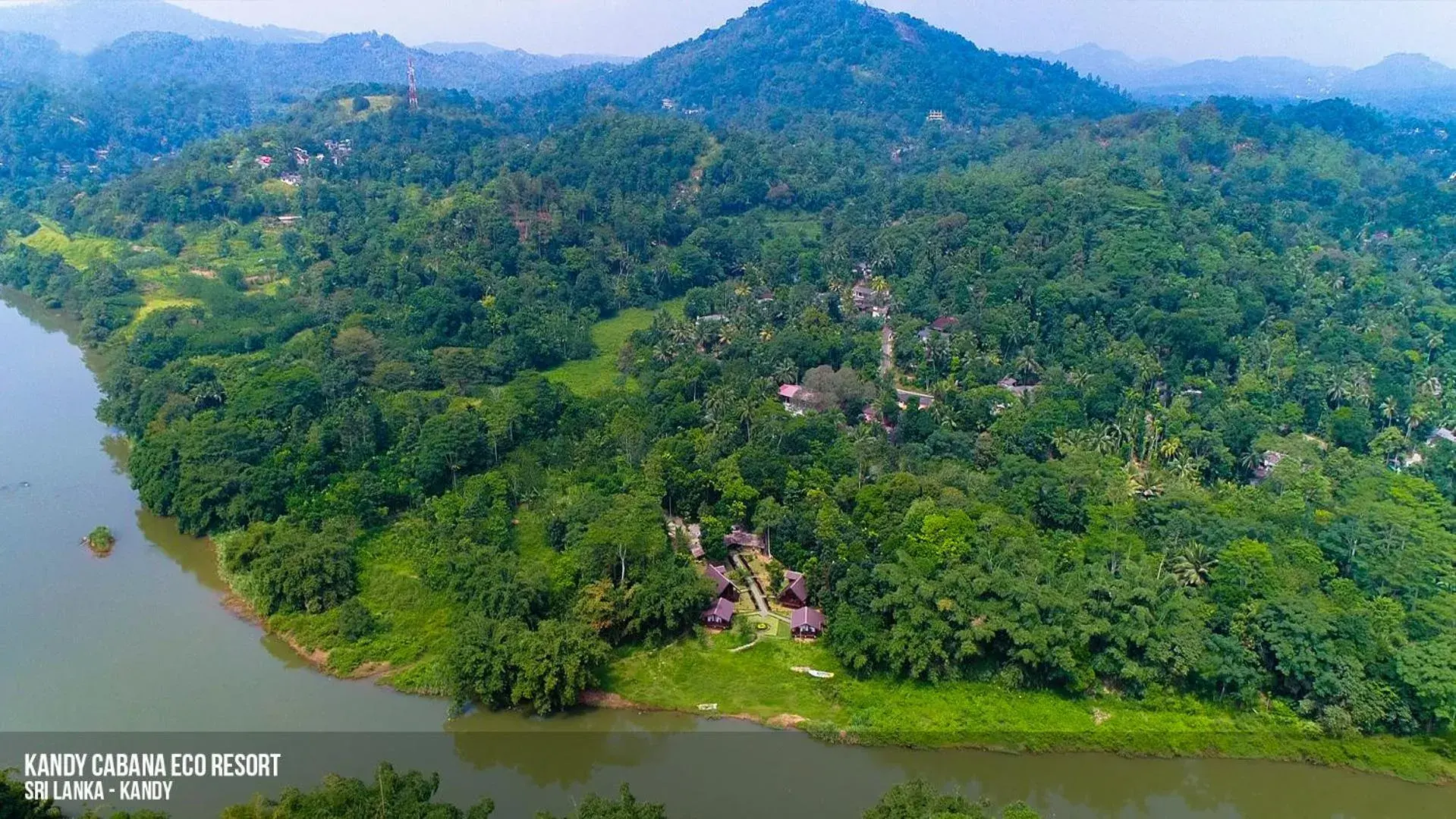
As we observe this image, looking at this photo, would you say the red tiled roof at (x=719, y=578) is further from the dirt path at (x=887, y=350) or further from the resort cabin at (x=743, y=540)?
the dirt path at (x=887, y=350)

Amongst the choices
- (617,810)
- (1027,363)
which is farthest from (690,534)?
(1027,363)

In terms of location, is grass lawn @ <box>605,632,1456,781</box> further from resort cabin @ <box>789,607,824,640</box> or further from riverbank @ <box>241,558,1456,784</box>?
resort cabin @ <box>789,607,824,640</box>

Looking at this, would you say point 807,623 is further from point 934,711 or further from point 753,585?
point 934,711

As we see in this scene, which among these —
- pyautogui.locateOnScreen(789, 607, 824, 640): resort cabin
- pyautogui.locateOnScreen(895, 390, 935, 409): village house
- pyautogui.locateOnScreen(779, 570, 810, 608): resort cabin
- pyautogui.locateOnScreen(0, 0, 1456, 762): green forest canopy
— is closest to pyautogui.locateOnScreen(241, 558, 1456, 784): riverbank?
pyautogui.locateOnScreen(0, 0, 1456, 762): green forest canopy

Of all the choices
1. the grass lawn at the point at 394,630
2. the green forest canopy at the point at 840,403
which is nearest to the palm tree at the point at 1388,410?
the green forest canopy at the point at 840,403

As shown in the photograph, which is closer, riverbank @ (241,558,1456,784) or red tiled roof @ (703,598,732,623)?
riverbank @ (241,558,1456,784)

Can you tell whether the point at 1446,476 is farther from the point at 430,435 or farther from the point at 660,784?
the point at 430,435
